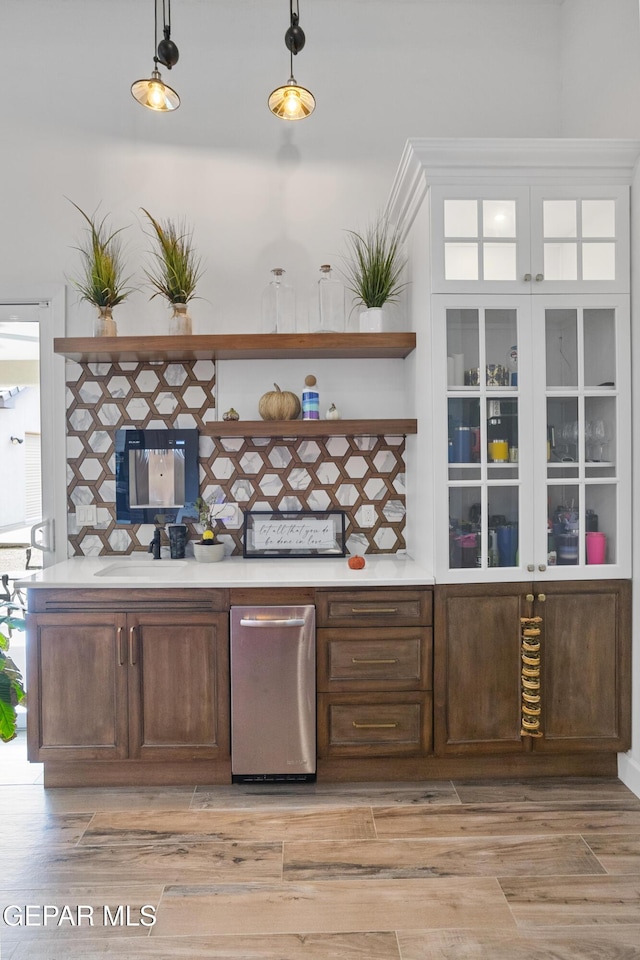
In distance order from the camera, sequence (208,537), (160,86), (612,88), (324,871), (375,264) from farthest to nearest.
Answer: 1. (208,537)
2. (375,264)
3. (612,88)
4. (160,86)
5. (324,871)

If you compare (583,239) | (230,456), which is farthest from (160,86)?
(583,239)

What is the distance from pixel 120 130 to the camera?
3064mm

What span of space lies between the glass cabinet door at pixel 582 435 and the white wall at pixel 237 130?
1305 mm

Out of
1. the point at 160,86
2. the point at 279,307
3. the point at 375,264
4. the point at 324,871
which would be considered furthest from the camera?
the point at 279,307

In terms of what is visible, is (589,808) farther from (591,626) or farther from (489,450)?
(489,450)

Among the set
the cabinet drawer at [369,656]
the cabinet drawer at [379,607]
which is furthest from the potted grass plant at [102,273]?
the cabinet drawer at [369,656]

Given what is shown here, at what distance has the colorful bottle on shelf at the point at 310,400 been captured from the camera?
9.36 ft

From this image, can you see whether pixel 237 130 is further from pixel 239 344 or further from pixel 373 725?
pixel 373 725

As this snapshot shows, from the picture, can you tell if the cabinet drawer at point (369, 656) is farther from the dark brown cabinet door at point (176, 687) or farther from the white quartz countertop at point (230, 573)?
the dark brown cabinet door at point (176, 687)

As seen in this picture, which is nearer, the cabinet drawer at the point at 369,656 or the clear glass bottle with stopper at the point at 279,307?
the cabinet drawer at the point at 369,656

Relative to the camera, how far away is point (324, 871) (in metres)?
1.94

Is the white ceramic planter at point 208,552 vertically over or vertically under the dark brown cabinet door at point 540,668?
over

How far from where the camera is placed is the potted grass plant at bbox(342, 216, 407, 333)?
279 cm

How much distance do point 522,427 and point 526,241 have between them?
0.78 metres
